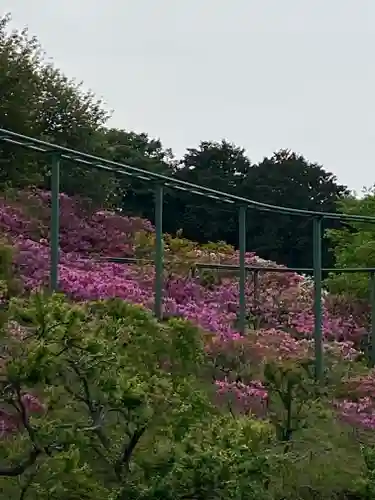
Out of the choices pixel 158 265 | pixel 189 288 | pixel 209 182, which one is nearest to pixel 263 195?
pixel 209 182

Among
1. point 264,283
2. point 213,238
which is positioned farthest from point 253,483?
point 213,238

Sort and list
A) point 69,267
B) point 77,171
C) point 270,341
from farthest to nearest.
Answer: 1. point 77,171
2. point 69,267
3. point 270,341

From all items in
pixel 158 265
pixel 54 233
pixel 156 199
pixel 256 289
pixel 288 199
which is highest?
pixel 288 199

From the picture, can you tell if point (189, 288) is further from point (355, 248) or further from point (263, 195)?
point (263, 195)

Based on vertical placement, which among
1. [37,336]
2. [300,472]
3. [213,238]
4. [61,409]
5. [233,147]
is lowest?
[300,472]

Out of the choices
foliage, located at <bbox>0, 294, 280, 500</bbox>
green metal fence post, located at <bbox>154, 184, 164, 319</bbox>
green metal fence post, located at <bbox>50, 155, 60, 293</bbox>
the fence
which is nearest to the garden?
foliage, located at <bbox>0, 294, 280, 500</bbox>

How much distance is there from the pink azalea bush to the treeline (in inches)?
35.4

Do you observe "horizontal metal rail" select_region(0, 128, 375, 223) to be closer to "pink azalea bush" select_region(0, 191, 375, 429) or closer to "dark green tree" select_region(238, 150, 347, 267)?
"pink azalea bush" select_region(0, 191, 375, 429)

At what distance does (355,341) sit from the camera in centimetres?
1225

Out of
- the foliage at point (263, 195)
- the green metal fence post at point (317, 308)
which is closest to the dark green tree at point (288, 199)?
the foliage at point (263, 195)

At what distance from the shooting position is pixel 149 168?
24953 mm

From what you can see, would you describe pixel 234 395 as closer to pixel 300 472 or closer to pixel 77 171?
pixel 300 472

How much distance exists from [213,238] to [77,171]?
9529mm

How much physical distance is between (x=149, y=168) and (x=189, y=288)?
48.0ft
